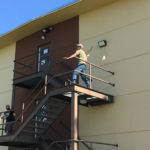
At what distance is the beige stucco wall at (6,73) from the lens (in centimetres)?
1752

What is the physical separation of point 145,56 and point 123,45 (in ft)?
3.80

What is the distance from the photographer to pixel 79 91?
11523 mm

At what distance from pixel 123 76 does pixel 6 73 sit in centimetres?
767

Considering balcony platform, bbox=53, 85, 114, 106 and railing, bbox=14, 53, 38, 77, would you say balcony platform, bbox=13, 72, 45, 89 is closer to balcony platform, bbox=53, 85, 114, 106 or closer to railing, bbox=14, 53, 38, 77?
railing, bbox=14, 53, 38, 77

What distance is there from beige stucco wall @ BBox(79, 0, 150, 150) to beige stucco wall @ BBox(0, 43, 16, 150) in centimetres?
522

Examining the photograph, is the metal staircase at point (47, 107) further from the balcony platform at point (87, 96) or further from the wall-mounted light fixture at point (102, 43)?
the wall-mounted light fixture at point (102, 43)

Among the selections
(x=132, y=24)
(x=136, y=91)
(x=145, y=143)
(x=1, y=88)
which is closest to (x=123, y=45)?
(x=132, y=24)

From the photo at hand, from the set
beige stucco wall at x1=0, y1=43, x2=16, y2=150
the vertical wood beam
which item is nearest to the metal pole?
the vertical wood beam

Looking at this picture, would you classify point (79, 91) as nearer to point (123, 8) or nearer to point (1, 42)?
point (123, 8)

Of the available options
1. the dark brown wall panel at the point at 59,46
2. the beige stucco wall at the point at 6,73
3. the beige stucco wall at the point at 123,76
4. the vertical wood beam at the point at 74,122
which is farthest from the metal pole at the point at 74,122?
the beige stucco wall at the point at 6,73

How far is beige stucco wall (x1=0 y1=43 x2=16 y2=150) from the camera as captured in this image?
1752 cm

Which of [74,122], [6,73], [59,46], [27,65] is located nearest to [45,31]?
[59,46]

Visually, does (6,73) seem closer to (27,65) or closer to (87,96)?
(27,65)

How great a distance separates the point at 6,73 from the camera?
59.6ft
